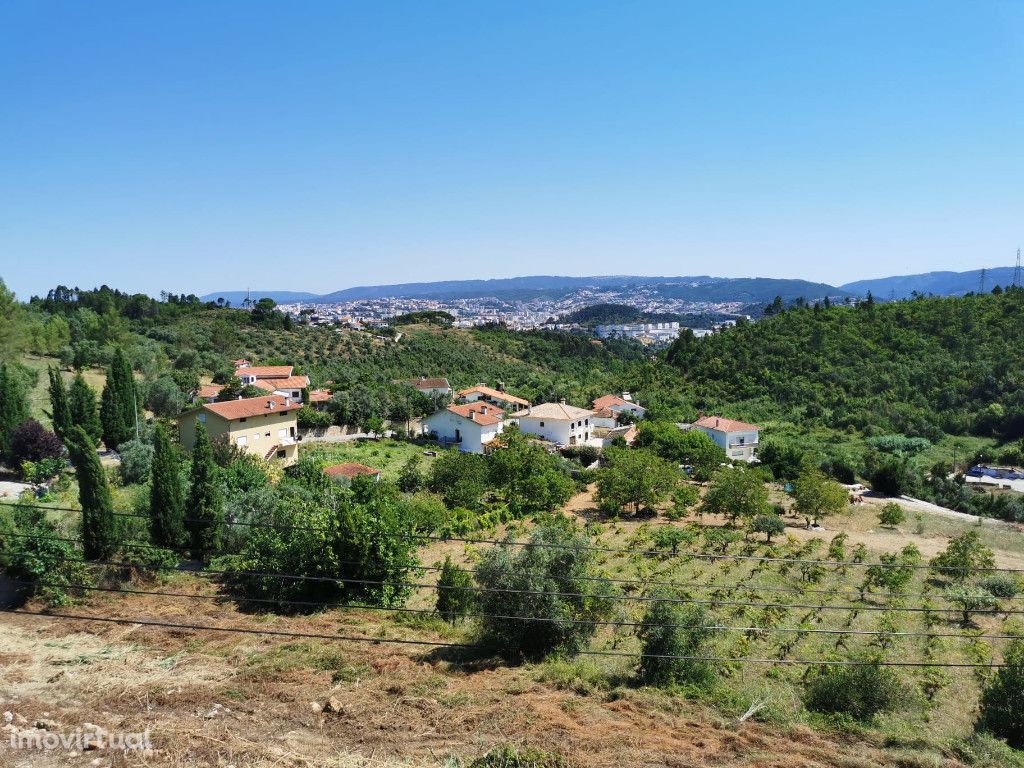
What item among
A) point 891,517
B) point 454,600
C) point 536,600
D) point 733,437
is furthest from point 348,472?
point 733,437

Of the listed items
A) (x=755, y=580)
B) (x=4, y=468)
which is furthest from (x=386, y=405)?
(x=755, y=580)

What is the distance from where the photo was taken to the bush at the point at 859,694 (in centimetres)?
1166

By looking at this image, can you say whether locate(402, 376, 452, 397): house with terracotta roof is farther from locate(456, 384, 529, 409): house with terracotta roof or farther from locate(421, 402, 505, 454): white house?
locate(421, 402, 505, 454): white house

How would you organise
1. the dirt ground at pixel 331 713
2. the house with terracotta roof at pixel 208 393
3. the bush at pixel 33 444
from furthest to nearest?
the house with terracotta roof at pixel 208 393 → the bush at pixel 33 444 → the dirt ground at pixel 331 713

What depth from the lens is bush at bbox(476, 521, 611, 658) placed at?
13.3 meters

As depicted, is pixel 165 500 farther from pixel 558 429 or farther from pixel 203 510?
pixel 558 429

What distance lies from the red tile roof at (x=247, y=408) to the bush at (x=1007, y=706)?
3165 centimetres

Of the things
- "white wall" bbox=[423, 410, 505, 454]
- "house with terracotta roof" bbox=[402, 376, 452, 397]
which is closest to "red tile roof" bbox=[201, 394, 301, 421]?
"white wall" bbox=[423, 410, 505, 454]

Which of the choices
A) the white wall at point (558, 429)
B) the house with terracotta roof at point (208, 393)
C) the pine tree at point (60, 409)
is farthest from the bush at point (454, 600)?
the house with terracotta roof at point (208, 393)

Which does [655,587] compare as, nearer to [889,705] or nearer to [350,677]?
[889,705]

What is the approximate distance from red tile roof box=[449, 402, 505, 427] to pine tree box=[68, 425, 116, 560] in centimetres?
3115

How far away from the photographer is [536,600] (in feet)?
43.7

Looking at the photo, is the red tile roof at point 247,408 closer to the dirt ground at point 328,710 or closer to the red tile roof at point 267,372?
the dirt ground at point 328,710

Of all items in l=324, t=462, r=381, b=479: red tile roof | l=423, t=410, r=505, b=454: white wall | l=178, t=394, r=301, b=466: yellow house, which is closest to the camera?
l=324, t=462, r=381, b=479: red tile roof
